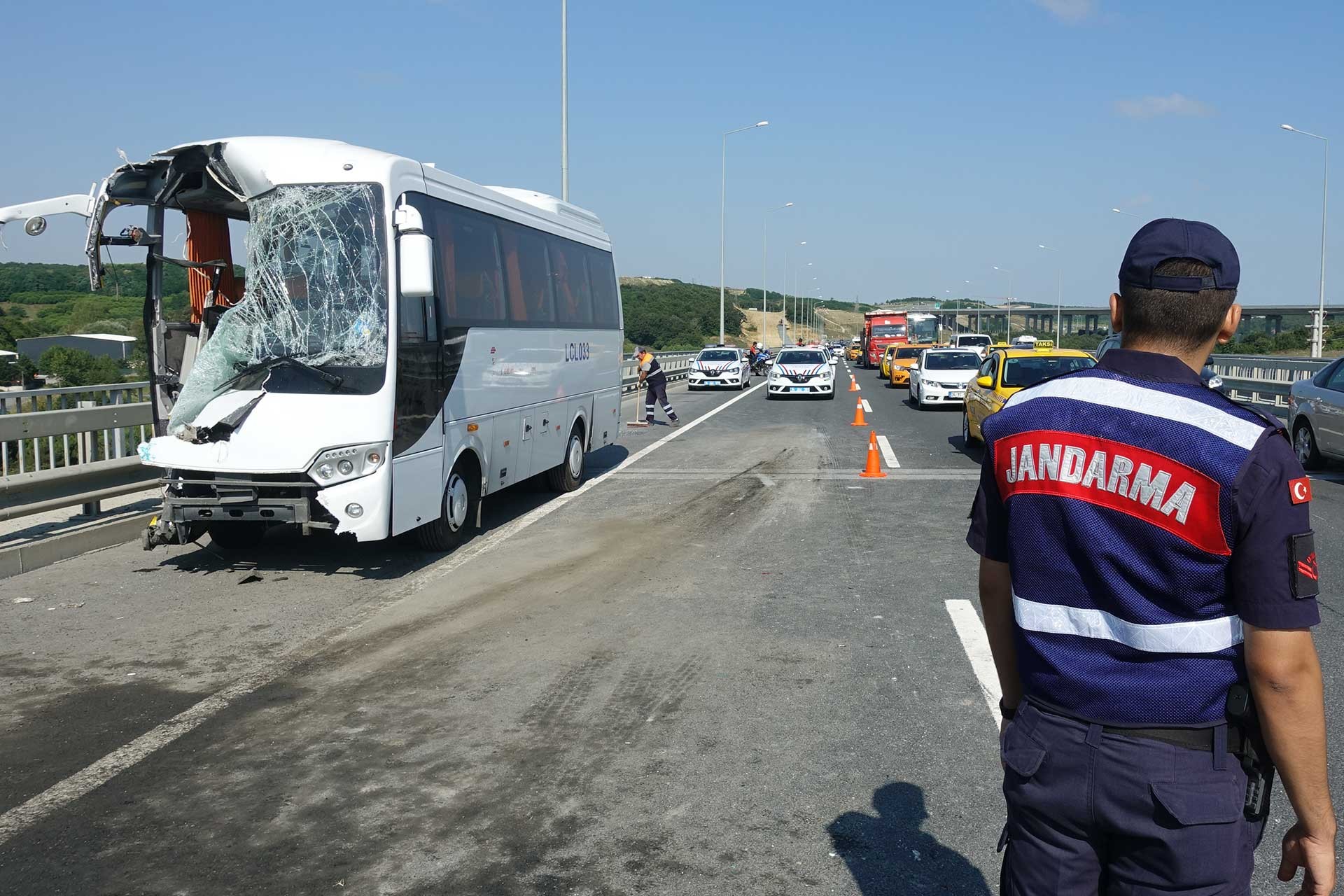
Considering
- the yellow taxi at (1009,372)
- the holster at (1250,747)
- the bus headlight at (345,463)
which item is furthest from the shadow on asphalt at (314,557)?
the yellow taxi at (1009,372)

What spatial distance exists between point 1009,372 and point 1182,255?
16.5 metres

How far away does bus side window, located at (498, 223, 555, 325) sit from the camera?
37.8 ft

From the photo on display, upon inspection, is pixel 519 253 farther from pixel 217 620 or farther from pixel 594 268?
pixel 217 620

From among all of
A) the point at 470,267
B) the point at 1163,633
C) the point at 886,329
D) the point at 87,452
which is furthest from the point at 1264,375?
the point at 886,329

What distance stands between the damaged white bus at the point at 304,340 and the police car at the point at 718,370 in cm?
2974

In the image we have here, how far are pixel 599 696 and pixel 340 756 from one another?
1385 millimetres

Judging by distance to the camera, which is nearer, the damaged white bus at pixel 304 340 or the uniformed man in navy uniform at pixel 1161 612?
the uniformed man in navy uniform at pixel 1161 612

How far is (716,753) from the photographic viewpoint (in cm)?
510

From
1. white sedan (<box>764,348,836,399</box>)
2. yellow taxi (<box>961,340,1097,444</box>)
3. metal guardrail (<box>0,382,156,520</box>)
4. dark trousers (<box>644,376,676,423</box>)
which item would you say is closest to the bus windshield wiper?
metal guardrail (<box>0,382,156,520</box>)

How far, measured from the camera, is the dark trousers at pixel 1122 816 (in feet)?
7.07

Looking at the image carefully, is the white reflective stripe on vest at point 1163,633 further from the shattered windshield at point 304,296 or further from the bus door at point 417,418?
the shattered windshield at point 304,296

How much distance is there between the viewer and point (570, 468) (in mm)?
13969

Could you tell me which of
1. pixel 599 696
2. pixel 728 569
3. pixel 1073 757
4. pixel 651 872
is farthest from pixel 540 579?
pixel 1073 757

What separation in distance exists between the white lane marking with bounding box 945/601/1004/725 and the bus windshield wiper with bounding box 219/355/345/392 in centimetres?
473
